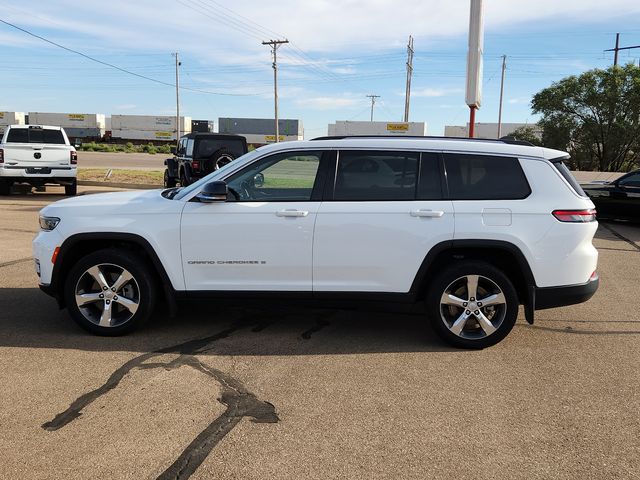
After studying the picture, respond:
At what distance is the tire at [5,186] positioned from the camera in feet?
53.1

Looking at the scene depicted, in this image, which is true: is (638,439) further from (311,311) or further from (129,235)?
(129,235)

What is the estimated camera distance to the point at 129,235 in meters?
4.88

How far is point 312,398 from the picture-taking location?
388 cm

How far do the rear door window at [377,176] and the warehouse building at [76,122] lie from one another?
9741cm

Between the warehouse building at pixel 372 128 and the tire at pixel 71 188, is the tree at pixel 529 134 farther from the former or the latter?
the tire at pixel 71 188

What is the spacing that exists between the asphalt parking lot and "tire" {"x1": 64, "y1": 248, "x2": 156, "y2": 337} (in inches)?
Answer: 6.4

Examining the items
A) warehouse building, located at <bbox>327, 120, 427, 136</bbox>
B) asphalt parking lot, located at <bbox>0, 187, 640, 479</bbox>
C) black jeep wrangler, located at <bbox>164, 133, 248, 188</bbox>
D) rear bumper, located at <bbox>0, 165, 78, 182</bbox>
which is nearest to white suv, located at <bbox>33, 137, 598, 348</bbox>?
asphalt parking lot, located at <bbox>0, 187, 640, 479</bbox>

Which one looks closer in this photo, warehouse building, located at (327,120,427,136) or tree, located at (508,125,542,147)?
tree, located at (508,125,542,147)

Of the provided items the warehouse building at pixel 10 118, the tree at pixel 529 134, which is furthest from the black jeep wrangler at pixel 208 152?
the warehouse building at pixel 10 118

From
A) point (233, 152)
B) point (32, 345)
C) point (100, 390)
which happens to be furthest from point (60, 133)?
point (100, 390)

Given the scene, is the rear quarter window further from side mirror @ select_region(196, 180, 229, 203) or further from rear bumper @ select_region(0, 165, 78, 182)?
rear bumper @ select_region(0, 165, 78, 182)

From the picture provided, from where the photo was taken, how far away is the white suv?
15.5 feet

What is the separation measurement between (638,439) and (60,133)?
1684cm

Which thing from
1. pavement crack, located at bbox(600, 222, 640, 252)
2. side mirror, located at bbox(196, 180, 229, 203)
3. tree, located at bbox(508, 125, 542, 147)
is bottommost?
pavement crack, located at bbox(600, 222, 640, 252)
